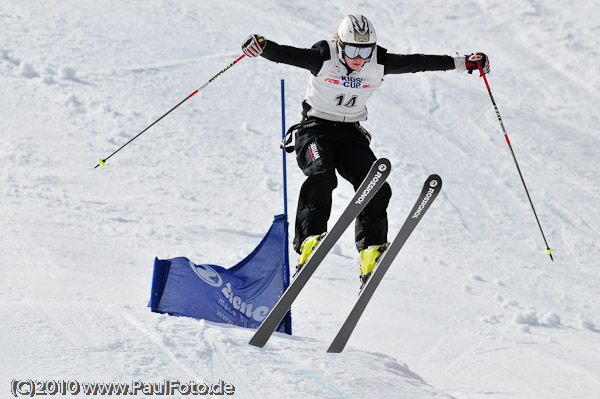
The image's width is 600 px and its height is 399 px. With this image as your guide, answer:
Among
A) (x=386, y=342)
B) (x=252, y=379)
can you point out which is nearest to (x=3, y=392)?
(x=252, y=379)

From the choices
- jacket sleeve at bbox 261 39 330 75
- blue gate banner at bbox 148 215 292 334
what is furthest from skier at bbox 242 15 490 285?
blue gate banner at bbox 148 215 292 334

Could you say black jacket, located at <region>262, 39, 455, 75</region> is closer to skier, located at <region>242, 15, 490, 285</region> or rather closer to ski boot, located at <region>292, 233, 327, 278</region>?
skier, located at <region>242, 15, 490, 285</region>

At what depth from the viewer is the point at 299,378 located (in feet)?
15.3

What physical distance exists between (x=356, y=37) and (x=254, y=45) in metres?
0.71

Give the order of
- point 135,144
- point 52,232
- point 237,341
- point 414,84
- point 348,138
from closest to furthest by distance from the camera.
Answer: point 237,341 → point 348,138 → point 52,232 → point 135,144 → point 414,84

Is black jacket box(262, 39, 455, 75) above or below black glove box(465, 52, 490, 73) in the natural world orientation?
below

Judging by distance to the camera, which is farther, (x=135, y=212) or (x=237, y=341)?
(x=135, y=212)

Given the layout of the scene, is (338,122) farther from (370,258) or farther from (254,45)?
(370,258)

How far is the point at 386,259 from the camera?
16.6 ft

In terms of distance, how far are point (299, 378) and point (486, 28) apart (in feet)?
52.4

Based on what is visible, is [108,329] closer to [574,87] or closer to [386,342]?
[386,342]

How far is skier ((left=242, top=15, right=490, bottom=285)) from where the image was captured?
5.14 metres

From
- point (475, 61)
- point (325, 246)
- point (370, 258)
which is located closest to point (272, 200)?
point (475, 61)

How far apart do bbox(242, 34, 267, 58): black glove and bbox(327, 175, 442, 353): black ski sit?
1.43 m
